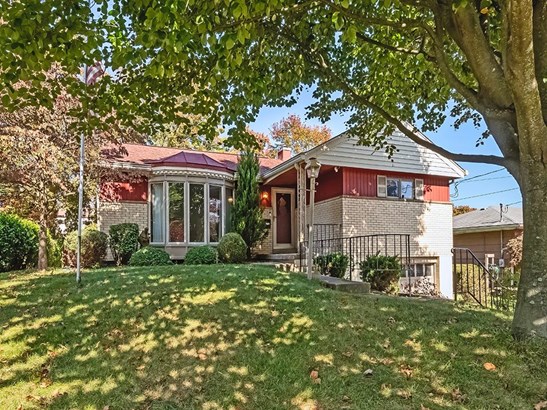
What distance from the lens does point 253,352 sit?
457 centimetres

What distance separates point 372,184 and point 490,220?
10.3m

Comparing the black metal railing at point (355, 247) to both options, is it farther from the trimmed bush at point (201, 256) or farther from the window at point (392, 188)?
the trimmed bush at point (201, 256)

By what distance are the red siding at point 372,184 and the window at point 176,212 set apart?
5.45 metres

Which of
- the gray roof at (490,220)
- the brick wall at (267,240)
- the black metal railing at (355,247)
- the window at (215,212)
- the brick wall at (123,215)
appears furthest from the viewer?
the gray roof at (490,220)

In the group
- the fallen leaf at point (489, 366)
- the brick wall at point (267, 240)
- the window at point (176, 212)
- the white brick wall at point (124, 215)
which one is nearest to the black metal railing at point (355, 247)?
the brick wall at point (267, 240)

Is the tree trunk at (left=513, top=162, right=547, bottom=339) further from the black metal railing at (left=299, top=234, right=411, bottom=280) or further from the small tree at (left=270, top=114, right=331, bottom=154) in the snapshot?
the small tree at (left=270, top=114, right=331, bottom=154)

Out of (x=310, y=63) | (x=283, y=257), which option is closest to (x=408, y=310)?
(x=310, y=63)

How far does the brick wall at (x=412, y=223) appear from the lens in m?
Answer: 13.3

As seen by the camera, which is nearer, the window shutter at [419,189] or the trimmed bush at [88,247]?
the trimmed bush at [88,247]

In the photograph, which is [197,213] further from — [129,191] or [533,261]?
[533,261]

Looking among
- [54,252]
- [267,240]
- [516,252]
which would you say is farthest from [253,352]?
[516,252]

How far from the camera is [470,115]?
949cm

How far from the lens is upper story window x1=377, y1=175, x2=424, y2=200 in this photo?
1402cm

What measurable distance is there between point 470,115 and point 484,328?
20.2ft
